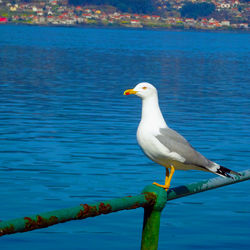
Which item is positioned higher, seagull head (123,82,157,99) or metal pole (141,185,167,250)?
seagull head (123,82,157,99)

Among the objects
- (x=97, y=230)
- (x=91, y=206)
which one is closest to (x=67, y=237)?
(x=97, y=230)

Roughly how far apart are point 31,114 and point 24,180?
39.7 feet

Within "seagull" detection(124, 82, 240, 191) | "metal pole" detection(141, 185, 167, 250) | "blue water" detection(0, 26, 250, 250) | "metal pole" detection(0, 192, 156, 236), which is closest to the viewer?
"metal pole" detection(0, 192, 156, 236)

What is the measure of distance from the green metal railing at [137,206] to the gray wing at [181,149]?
661mm

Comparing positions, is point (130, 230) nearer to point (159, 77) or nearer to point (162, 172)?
point (162, 172)

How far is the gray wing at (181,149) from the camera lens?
5730 mm

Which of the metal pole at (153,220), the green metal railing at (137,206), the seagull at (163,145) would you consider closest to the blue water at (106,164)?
the seagull at (163,145)

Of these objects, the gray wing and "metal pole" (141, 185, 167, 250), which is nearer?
"metal pole" (141, 185, 167, 250)

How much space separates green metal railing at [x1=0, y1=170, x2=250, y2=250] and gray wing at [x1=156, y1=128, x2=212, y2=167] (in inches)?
26.0

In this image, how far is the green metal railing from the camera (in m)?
3.52

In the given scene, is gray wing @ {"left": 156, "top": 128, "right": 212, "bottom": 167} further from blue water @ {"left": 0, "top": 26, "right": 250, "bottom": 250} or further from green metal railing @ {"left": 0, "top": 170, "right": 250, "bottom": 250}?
blue water @ {"left": 0, "top": 26, "right": 250, "bottom": 250}

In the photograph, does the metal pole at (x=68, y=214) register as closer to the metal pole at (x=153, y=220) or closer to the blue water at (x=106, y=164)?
the metal pole at (x=153, y=220)

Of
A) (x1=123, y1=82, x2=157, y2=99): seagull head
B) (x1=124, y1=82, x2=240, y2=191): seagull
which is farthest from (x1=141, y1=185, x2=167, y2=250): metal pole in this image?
(x1=123, y1=82, x2=157, y2=99): seagull head

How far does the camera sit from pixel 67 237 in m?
11.2
